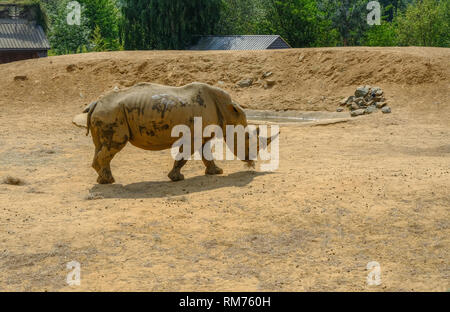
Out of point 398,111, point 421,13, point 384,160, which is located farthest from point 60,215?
A: point 421,13

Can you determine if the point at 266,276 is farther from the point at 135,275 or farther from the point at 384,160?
the point at 384,160

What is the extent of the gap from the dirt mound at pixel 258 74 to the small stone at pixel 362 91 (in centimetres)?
73

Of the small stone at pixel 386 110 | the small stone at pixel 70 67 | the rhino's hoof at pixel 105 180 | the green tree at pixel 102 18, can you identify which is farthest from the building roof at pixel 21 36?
the rhino's hoof at pixel 105 180

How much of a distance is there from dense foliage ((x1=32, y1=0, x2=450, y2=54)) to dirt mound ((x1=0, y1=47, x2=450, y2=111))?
10806 mm

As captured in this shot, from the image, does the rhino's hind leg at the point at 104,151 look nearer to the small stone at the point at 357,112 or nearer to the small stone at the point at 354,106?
the small stone at the point at 357,112

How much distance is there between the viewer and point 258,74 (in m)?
25.1

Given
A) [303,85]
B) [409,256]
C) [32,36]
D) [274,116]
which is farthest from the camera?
[32,36]

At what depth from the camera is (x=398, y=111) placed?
19.9m

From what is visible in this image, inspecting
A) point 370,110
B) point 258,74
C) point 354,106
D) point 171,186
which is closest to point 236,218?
point 171,186

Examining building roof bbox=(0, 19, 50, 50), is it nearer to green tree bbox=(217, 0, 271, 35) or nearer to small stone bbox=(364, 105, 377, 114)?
green tree bbox=(217, 0, 271, 35)

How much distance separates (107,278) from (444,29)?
155 feet

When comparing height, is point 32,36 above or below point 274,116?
above

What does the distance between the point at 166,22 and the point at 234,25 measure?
1578cm

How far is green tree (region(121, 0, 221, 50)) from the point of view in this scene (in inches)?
1487
